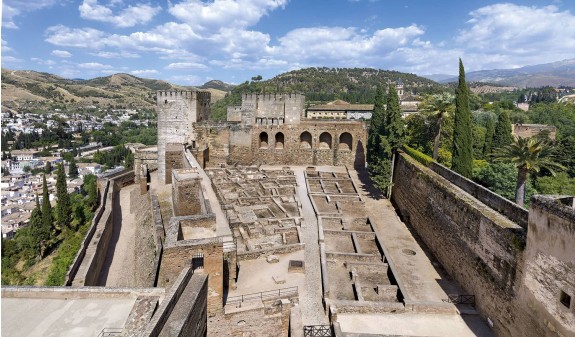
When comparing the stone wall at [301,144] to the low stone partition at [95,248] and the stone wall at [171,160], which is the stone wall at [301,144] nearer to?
the stone wall at [171,160]

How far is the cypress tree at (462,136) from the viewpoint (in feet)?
A: 63.1

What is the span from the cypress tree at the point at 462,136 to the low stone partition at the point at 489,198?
1.22m

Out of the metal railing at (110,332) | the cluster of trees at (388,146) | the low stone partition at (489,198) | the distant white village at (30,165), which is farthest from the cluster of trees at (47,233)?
the metal railing at (110,332)

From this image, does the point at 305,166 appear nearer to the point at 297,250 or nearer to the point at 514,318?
the point at 297,250

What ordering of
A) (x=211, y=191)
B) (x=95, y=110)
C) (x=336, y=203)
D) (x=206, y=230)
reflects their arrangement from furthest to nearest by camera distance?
(x=95, y=110) < (x=336, y=203) < (x=211, y=191) < (x=206, y=230)

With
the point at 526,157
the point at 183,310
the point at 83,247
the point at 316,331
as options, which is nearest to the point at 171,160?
the point at 83,247

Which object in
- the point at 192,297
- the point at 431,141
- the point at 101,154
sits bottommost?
the point at 101,154

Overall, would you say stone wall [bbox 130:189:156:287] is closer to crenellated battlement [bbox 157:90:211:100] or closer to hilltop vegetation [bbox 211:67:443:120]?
crenellated battlement [bbox 157:90:211:100]

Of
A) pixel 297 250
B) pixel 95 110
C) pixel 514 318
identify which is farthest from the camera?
pixel 95 110

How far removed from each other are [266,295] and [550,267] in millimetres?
7379

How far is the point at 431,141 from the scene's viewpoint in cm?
2638

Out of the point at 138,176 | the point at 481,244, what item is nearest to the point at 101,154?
the point at 138,176

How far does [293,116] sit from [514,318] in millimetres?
21057

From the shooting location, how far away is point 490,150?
28.4 meters
